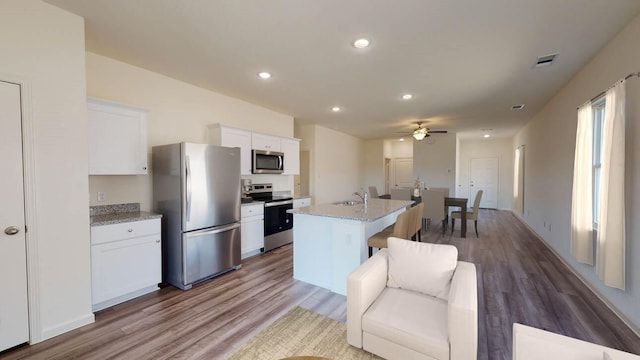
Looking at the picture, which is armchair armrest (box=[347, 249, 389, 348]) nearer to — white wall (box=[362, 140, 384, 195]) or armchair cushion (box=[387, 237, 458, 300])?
armchair cushion (box=[387, 237, 458, 300])

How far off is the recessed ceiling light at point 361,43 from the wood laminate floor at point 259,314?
2662mm

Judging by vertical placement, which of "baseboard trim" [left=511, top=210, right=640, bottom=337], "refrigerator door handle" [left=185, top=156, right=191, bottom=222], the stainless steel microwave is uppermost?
the stainless steel microwave

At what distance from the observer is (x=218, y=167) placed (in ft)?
10.9

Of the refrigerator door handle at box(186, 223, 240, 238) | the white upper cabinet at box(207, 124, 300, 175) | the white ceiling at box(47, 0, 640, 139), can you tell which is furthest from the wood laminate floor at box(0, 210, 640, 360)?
the white ceiling at box(47, 0, 640, 139)

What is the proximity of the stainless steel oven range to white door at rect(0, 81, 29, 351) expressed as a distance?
275 centimetres

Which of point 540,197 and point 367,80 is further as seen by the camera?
point 540,197

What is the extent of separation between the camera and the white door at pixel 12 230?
190cm

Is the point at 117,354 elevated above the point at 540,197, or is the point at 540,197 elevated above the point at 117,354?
the point at 540,197

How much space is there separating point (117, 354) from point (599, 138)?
16.9 feet

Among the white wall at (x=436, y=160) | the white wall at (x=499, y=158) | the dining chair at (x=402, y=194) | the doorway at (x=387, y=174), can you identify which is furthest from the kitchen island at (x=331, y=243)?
the white wall at (x=499, y=158)

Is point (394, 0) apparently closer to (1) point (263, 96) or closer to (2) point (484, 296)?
(1) point (263, 96)

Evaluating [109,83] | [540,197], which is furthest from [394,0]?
[540,197]

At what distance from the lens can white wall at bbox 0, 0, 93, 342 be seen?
1987 millimetres

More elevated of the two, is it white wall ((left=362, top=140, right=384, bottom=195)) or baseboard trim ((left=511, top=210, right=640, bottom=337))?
white wall ((left=362, top=140, right=384, bottom=195))
